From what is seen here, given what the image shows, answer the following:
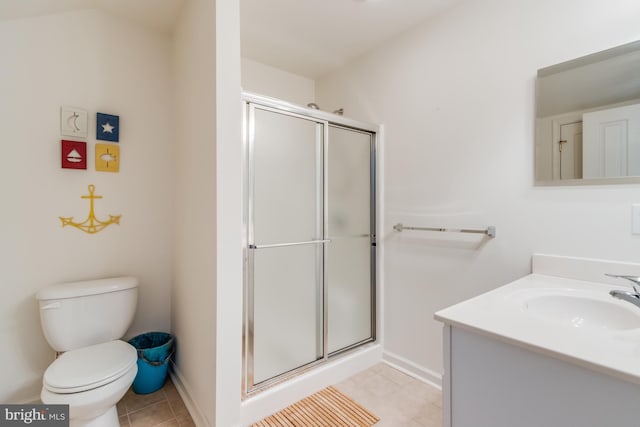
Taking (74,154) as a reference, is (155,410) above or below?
below

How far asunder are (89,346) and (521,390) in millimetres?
2098

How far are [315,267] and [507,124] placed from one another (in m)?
1.43

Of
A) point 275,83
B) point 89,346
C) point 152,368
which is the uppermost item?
point 275,83

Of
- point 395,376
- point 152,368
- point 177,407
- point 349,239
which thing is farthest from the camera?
point 349,239

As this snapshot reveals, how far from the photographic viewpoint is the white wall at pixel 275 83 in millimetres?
2498

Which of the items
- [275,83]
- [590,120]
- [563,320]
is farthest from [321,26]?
[563,320]

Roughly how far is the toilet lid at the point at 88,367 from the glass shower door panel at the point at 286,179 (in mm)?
916

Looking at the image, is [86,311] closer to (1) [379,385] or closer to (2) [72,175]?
(2) [72,175]

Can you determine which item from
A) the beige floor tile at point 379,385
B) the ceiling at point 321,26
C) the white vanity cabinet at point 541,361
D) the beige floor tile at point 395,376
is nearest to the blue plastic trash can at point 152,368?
the beige floor tile at point 379,385

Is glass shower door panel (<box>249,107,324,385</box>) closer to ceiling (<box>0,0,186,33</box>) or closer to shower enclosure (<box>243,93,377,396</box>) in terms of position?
shower enclosure (<box>243,93,377,396</box>)

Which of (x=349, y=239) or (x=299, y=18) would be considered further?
(x=349, y=239)

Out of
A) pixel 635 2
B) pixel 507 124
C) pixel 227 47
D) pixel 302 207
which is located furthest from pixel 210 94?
pixel 635 2

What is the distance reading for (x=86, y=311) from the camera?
167 cm

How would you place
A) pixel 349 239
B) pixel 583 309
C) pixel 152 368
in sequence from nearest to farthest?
pixel 583 309, pixel 152 368, pixel 349 239
